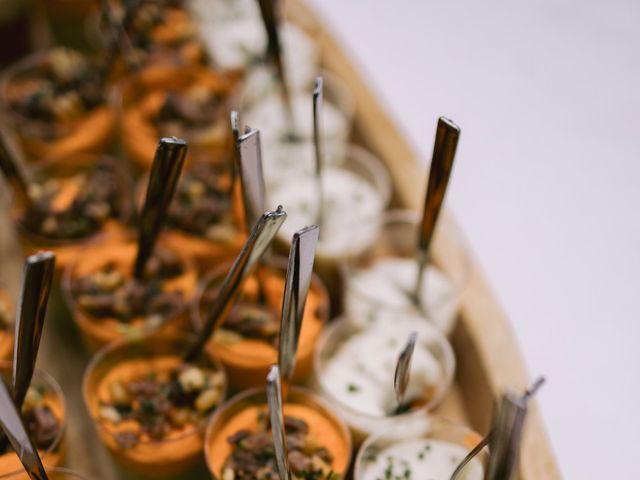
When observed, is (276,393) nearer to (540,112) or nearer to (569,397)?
(569,397)

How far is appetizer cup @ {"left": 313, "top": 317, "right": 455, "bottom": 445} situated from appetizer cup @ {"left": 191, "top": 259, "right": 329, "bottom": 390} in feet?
0.12

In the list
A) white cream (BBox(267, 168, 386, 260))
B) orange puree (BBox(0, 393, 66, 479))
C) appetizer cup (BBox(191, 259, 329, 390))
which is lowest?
orange puree (BBox(0, 393, 66, 479))

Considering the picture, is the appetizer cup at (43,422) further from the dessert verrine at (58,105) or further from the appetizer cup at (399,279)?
the dessert verrine at (58,105)

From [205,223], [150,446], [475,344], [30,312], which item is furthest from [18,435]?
[475,344]

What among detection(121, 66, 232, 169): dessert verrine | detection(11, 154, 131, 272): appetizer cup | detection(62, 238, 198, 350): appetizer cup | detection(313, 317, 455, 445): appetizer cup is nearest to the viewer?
detection(313, 317, 455, 445): appetizer cup

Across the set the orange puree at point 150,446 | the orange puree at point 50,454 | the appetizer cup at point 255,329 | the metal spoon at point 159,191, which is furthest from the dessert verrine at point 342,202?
the orange puree at point 50,454

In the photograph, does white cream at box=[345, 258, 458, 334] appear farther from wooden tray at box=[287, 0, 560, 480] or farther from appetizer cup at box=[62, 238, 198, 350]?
appetizer cup at box=[62, 238, 198, 350]

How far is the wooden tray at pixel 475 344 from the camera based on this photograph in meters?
Result: 1.08

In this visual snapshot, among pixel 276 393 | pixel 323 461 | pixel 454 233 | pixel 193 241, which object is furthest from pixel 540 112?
pixel 276 393

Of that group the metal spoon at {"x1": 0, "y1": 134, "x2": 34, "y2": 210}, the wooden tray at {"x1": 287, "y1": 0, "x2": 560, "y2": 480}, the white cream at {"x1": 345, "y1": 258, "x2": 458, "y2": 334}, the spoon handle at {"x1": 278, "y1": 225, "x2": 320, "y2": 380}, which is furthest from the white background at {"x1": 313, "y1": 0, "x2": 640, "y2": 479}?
the metal spoon at {"x1": 0, "y1": 134, "x2": 34, "y2": 210}

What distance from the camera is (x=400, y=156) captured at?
1.50 m

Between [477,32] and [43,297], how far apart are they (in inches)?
55.8

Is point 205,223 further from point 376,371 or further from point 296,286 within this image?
point 296,286

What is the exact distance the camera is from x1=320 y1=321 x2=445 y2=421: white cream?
113cm
